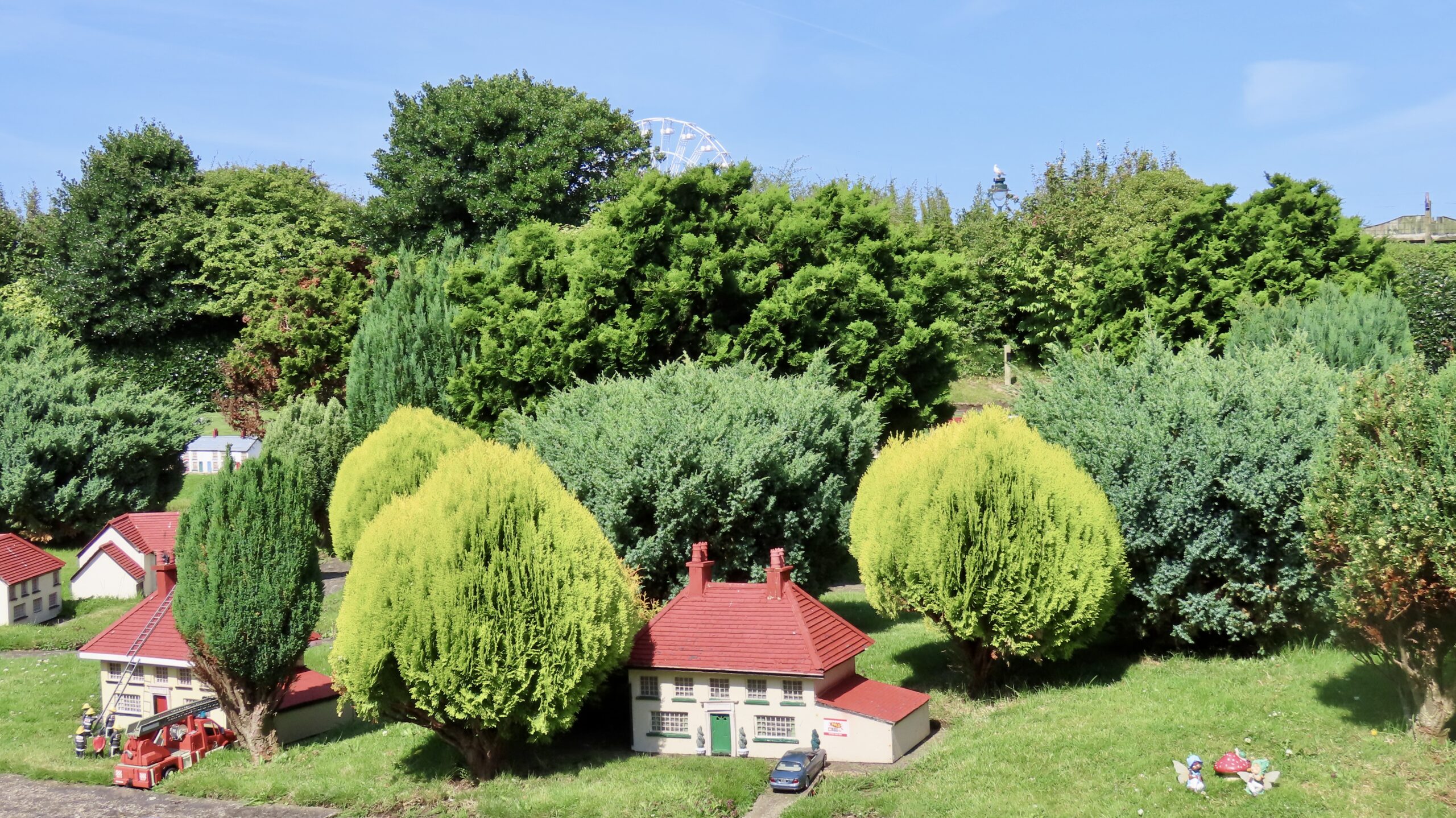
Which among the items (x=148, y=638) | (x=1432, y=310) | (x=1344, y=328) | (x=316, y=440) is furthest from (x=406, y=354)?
(x=1432, y=310)

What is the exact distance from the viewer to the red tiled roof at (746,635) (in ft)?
72.0

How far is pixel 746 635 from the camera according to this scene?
2250 centimetres

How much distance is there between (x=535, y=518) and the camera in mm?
21062

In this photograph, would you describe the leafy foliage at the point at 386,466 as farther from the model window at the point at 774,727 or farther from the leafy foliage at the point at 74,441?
the leafy foliage at the point at 74,441

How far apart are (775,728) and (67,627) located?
2559 cm

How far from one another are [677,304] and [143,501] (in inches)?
1009

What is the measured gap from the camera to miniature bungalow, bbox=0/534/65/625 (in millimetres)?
35625

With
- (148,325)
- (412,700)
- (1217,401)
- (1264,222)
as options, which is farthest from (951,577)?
(148,325)

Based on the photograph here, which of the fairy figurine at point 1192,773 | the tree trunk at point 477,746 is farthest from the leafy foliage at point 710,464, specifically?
the fairy figurine at point 1192,773

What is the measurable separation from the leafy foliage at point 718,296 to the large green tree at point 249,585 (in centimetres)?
1241

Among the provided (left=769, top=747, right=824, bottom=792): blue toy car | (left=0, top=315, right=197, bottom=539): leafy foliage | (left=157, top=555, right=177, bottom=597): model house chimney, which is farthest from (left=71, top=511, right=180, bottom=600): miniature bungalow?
(left=769, top=747, right=824, bottom=792): blue toy car

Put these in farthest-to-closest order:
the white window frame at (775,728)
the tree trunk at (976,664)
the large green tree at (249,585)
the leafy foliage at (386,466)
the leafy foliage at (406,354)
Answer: the leafy foliage at (406,354), the leafy foliage at (386,466), the tree trunk at (976,664), the large green tree at (249,585), the white window frame at (775,728)

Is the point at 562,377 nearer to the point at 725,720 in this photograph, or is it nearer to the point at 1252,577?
the point at 725,720

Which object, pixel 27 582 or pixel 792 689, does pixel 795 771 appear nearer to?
pixel 792 689
